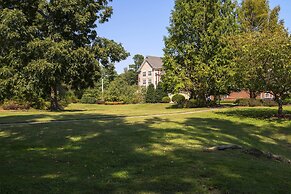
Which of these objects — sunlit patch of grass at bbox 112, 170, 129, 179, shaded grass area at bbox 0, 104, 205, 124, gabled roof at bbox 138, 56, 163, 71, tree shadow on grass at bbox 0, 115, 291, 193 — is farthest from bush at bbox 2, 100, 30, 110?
gabled roof at bbox 138, 56, 163, 71

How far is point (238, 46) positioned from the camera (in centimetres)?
2183

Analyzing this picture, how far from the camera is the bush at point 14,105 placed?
97.3ft

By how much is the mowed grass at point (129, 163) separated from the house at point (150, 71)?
6475 centimetres

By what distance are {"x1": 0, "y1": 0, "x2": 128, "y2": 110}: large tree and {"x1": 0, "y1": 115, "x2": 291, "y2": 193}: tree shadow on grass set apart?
14.3m

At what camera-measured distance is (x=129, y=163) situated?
7895mm

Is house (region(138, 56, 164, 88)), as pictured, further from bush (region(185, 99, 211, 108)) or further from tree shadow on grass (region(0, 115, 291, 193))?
tree shadow on grass (region(0, 115, 291, 193))

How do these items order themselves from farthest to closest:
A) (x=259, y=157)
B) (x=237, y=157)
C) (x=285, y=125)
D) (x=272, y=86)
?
(x=272, y=86), (x=285, y=125), (x=259, y=157), (x=237, y=157)

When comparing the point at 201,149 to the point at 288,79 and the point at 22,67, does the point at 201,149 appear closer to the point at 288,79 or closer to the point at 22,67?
the point at 288,79

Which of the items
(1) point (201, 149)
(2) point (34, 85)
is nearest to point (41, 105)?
(2) point (34, 85)

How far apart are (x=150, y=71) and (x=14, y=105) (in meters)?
51.7

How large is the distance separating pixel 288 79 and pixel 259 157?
11.3 m

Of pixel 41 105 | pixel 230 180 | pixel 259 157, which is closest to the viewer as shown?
pixel 230 180

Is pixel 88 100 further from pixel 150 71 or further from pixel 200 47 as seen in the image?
pixel 200 47

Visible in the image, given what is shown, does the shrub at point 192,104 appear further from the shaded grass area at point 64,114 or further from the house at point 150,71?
the house at point 150,71
